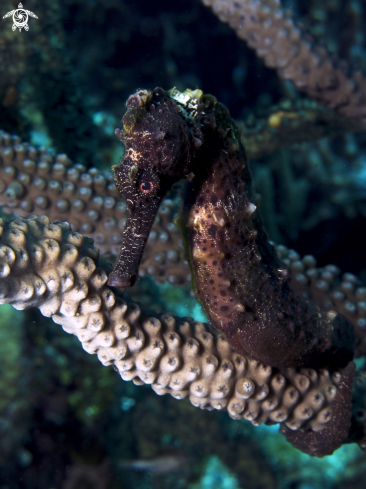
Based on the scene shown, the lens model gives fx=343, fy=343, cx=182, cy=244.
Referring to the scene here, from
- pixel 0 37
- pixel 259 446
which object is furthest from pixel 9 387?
pixel 0 37

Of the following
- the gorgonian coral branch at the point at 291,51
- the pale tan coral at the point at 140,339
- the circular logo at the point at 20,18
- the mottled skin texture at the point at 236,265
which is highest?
the gorgonian coral branch at the point at 291,51

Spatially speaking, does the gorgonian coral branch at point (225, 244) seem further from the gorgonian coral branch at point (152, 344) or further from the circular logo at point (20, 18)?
the circular logo at point (20, 18)

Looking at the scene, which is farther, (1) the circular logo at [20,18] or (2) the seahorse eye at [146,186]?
(1) the circular logo at [20,18]

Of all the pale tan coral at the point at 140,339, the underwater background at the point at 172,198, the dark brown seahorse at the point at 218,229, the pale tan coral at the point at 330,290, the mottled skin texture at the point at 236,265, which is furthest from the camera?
the underwater background at the point at 172,198

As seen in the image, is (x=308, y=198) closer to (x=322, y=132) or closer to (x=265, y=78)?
(x=322, y=132)

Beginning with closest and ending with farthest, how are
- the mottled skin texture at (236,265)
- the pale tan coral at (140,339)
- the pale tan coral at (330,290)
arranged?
the pale tan coral at (140,339) < the mottled skin texture at (236,265) < the pale tan coral at (330,290)

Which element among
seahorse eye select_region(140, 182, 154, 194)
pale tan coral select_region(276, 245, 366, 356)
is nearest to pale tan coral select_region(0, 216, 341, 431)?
seahorse eye select_region(140, 182, 154, 194)

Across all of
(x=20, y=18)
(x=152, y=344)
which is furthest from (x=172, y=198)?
(x=20, y=18)

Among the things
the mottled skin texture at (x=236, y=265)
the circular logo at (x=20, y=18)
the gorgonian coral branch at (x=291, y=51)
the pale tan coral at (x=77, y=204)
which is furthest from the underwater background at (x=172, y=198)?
the mottled skin texture at (x=236, y=265)

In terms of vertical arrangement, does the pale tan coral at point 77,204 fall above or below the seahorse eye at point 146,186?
above
